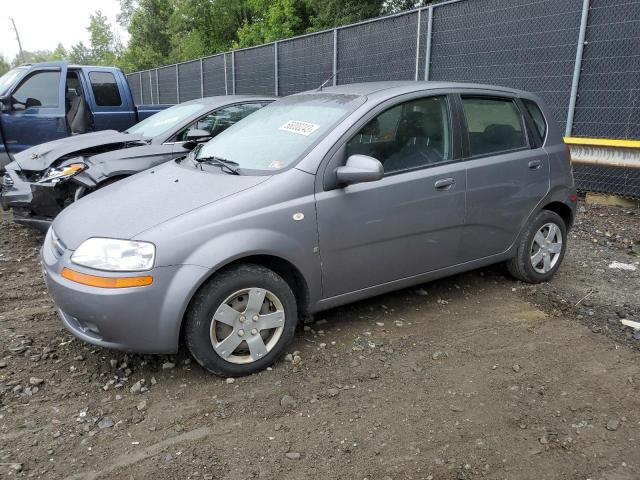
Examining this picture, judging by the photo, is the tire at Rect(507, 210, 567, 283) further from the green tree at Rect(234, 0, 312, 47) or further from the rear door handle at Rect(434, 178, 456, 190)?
the green tree at Rect(234, 0, 312, 47)

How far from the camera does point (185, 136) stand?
6137 millimetres

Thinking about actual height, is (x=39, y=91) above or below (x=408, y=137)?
above

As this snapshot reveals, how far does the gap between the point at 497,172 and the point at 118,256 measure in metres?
2.81

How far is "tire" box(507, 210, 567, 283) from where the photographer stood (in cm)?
447

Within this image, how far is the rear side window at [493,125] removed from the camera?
405 centimetres

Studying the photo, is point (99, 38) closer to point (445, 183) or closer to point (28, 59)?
point (28, 59)

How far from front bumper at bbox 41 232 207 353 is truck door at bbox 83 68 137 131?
6354mm

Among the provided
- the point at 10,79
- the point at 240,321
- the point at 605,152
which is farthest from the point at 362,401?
the point at 10,79

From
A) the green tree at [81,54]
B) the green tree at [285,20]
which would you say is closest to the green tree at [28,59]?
the green tree at [81,54]

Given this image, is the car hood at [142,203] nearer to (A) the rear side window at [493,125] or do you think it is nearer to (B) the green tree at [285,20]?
(A) the rear side window at [493,125]

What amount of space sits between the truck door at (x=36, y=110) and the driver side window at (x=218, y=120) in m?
Answer: 3.01

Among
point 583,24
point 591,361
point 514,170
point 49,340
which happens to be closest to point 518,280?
point 514,170

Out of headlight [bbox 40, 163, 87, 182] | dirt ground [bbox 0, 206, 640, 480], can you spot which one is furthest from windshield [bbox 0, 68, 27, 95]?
dirt ground [bbox 0, 206, 640, 480]

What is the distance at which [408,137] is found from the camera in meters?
3.75
